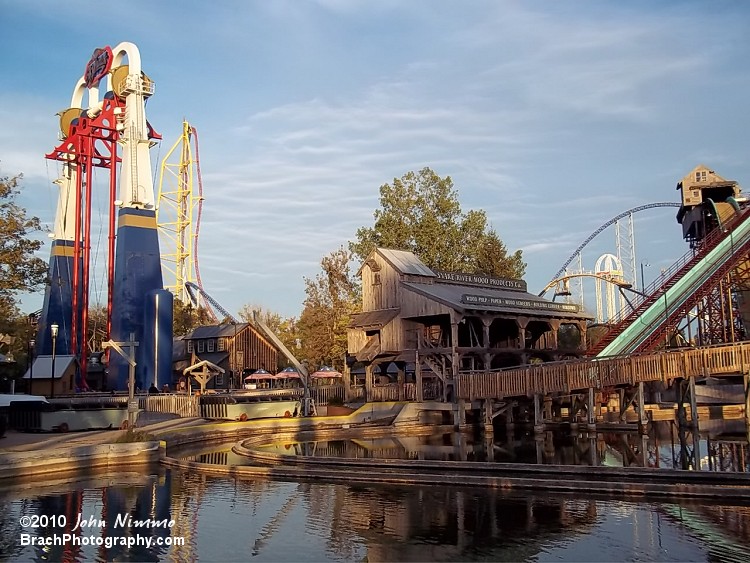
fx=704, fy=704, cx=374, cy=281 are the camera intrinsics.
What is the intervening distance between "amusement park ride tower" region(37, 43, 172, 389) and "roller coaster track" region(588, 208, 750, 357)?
30.2 m

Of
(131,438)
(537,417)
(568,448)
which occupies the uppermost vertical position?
(131,438)

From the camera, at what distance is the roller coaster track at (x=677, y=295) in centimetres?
3697

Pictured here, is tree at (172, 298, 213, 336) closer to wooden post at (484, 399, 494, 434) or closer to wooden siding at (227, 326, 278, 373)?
wooden siding at (227, 326, 278, 373)

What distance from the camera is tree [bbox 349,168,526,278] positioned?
61469mm

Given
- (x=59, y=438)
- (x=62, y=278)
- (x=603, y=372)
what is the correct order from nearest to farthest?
(x=59, y=438) < (x=603, y=372) < (x=62, y=278)

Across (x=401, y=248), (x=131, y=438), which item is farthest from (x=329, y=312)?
(x=131, y=438)

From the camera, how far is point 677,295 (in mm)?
38656

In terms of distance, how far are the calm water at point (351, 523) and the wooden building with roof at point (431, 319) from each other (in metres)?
20.4

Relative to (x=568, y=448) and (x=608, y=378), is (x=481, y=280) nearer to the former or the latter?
(x=608, y=378)

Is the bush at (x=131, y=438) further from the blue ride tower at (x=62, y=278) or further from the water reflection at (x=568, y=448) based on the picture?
the blue ride tower at (x=62, y=278)

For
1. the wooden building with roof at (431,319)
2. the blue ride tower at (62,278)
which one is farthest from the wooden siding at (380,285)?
the blue ride tower at (62,278)

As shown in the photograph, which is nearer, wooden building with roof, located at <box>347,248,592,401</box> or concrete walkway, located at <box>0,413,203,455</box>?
concrete walkway, located at <box>0,413,203,455</box>

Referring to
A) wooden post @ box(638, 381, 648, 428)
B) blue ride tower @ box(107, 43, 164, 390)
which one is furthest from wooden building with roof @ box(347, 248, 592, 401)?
blue ride tower @ box(107, 43, 164, 390)

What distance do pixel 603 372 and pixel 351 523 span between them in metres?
20.3
